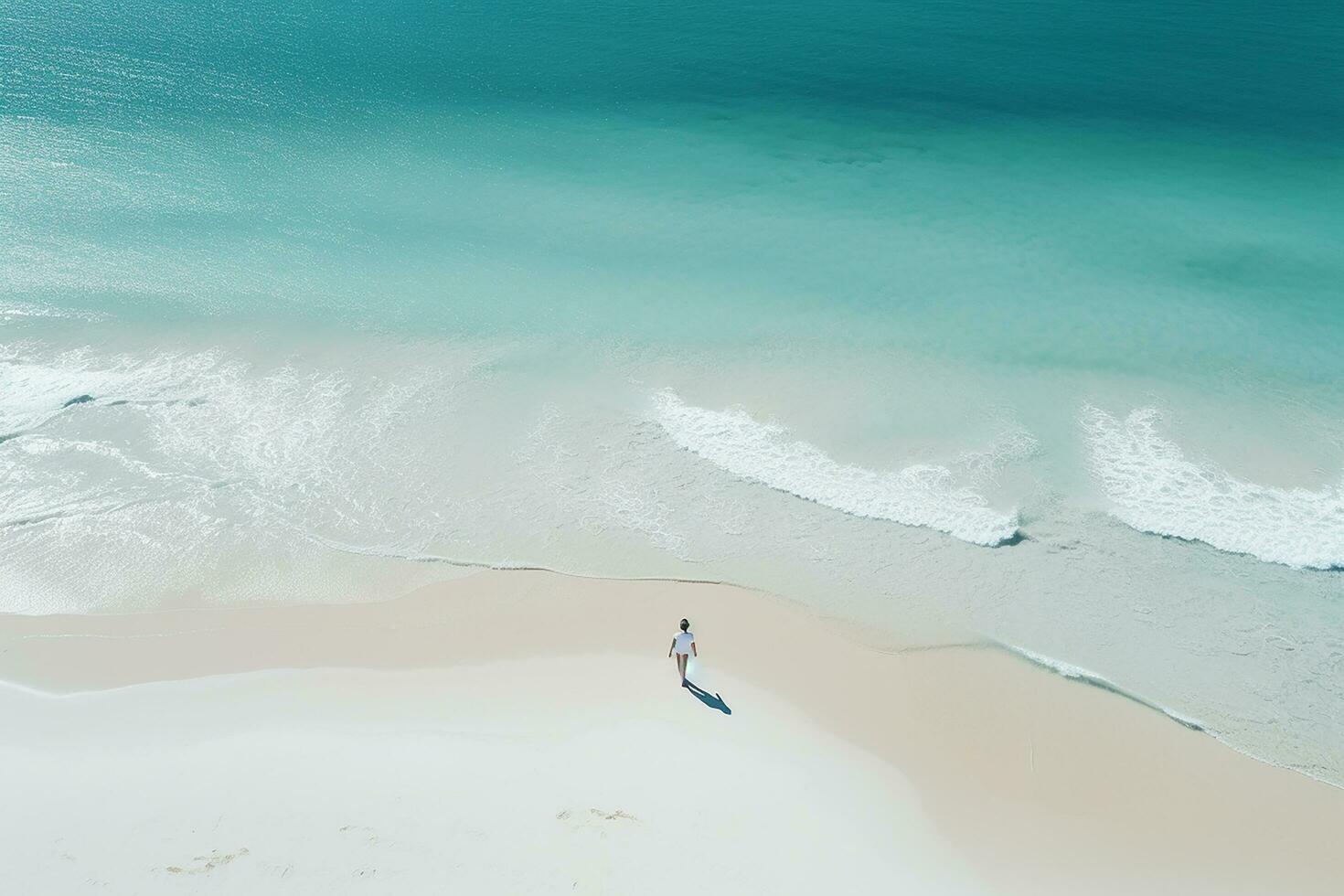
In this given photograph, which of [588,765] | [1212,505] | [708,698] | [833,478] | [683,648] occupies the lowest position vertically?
[588,765]

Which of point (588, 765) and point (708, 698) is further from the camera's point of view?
point (708, 698)

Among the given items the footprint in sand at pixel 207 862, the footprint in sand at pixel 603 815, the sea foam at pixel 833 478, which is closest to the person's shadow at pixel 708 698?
the footprint in sand at pixel 603 815

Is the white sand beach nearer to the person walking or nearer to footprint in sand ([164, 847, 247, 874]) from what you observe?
footprint in sand ([164, 847, 247, 874])

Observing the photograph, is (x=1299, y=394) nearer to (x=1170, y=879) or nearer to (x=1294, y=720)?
(x=1294, y=720)

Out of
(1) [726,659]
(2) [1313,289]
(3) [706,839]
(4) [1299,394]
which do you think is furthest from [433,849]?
(2) [1313,289]

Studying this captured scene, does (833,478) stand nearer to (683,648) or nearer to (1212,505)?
(683,648)

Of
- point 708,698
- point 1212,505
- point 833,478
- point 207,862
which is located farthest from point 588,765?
point 1212,505

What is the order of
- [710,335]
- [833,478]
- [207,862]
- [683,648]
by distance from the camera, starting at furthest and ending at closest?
[710,335] < [833,478] < [683,648] < [207,862]
